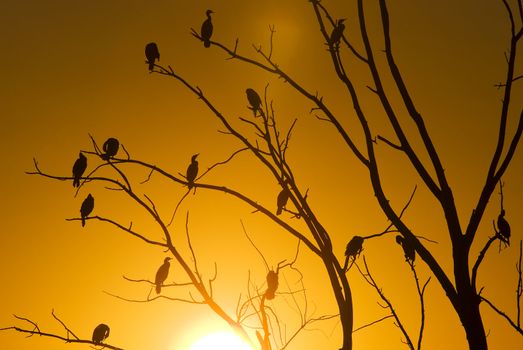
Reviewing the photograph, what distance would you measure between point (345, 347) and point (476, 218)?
2.44 ft

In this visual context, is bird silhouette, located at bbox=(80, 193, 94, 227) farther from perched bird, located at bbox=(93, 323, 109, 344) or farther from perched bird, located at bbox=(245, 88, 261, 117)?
perched bird, located at bbox=(245, 88, 261, 117)

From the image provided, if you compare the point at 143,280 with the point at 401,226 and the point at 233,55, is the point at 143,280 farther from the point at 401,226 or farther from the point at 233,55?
the point at 401,226

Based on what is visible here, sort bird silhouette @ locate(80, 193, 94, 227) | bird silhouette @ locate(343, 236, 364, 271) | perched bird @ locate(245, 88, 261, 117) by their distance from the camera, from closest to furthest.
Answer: bird silhouette @ locate(343, 236, 364, 271)
perched bird @ locate(245, 88, 261, 117)
bird silhouette @ locate(80, 193, 94, 227)

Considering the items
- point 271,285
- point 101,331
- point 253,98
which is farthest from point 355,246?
point 101,331

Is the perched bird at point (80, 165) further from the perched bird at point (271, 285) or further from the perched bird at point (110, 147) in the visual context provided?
the perched bird at point (271, 285)

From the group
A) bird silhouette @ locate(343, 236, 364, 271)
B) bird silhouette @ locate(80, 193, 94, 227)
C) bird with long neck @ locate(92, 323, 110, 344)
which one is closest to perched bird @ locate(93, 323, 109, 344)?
bird with long neck @ locate(92, 323, 110, 344)

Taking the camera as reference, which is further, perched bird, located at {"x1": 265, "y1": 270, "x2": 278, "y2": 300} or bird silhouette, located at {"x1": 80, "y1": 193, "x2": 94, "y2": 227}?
bird silhouette, located at {"x1": 80, "y1": 193, "x2": 94, "y2": 227}

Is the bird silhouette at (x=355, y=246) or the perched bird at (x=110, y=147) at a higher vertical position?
the perched bird at (x=110, y=147)

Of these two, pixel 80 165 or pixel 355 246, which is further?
pixel 80 165

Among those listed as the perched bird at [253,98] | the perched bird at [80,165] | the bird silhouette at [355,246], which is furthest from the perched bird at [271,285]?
the perched bird at [80,165]

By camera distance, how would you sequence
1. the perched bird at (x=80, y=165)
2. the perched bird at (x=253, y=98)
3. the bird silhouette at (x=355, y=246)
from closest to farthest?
1. the bird silhouette at (x=355, y=246)
2. the perched bird at (x=253, y=98)
3. the perched bird at (x=80, y=165)

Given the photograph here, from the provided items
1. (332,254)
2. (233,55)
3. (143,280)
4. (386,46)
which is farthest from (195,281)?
(386,46)

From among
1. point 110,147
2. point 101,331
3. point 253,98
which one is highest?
point 253,98

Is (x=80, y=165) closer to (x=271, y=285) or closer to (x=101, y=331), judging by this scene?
(x=101, y=331)
